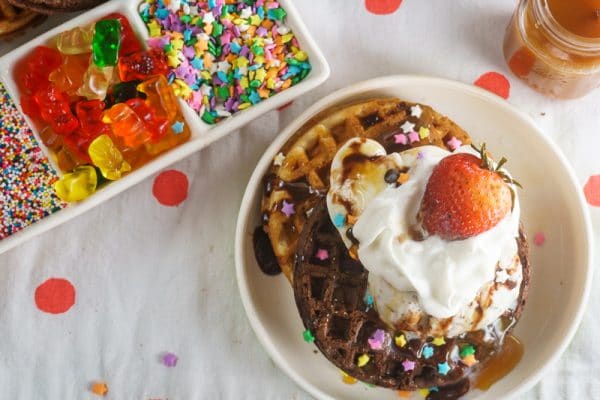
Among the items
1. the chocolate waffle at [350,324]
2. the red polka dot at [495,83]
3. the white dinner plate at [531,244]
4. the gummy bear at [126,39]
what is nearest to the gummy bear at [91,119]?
the gummy bear at [126,39]

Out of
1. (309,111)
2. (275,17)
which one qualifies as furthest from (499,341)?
(275,17)

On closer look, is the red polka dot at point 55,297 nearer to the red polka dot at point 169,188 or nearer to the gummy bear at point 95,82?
the red polka dot at point 169,188

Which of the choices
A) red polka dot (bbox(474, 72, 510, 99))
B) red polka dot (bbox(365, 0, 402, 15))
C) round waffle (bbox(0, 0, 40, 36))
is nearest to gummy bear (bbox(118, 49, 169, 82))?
round waffle (bbox(0, 0, 40, 36))

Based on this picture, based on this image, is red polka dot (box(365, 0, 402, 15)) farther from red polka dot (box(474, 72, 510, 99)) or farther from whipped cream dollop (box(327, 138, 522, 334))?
whipped cream dollop (box(327, 138, 522, 334))

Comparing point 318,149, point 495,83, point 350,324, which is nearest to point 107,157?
point 318,149

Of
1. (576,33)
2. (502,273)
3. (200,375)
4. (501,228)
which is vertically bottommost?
(200,375)

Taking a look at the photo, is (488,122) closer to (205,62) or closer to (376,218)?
(376,218)

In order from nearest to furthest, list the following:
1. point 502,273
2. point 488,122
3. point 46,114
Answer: point 502,273
point 46,114
point 488,122
